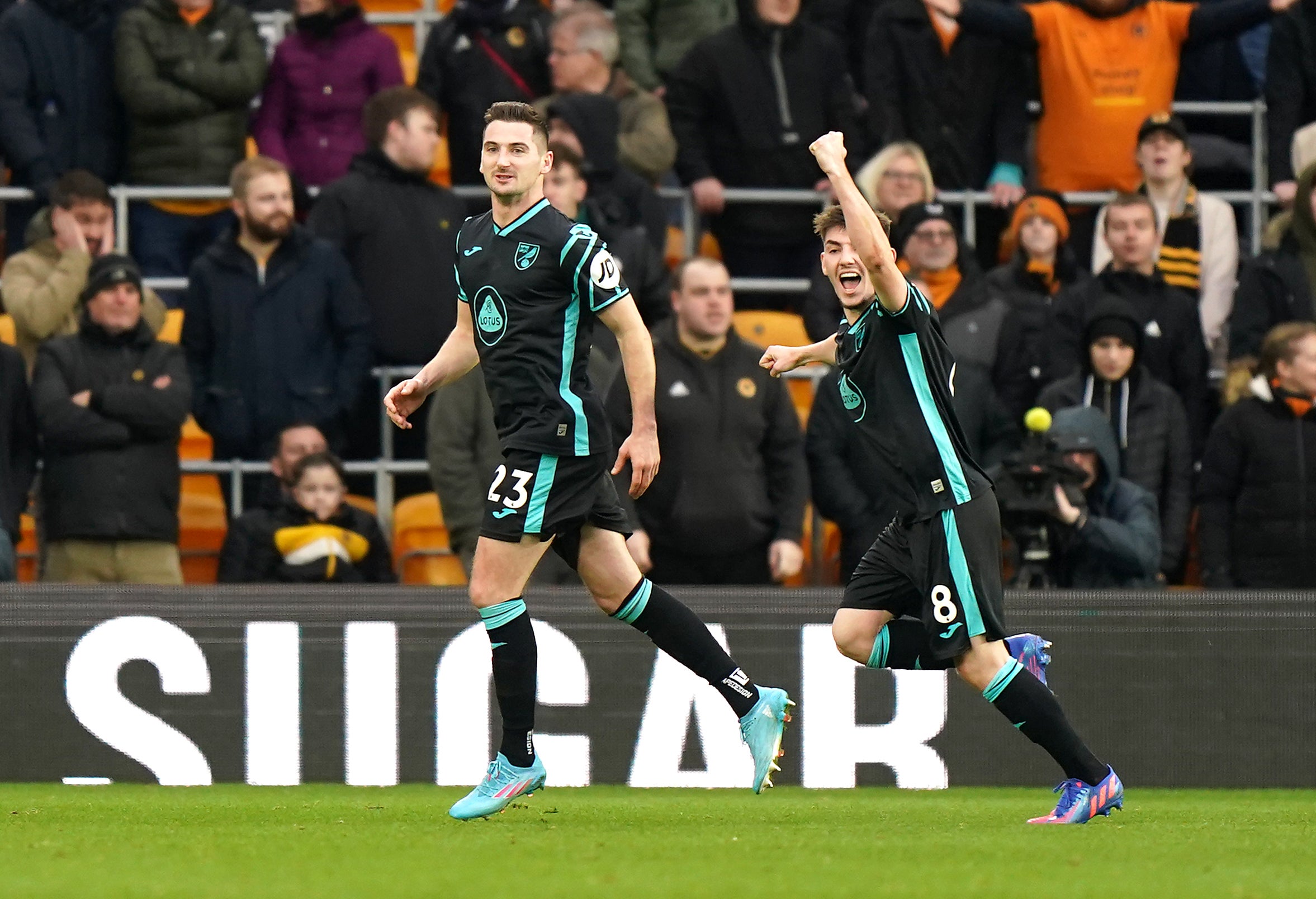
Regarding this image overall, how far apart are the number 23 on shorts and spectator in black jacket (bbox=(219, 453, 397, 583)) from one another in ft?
11.4

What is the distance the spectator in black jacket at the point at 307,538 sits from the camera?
9.80 meters

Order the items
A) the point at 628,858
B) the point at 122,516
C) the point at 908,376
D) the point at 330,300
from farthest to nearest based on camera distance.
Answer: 1. the point at 330,300
2. the point at 122,516
3. the point at 908,376
4. the point at 628,858

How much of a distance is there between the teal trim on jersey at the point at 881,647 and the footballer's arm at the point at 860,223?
3.97 ft

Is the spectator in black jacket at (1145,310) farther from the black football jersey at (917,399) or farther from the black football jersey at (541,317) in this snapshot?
the black football jersey at (541,317)

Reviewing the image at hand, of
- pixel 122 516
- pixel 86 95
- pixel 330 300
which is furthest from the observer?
pixel 86 95

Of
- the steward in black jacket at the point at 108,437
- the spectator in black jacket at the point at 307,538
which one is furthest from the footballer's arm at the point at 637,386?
A: the steward in black jacket at the point at 108,437

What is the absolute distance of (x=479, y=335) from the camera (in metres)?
6.59

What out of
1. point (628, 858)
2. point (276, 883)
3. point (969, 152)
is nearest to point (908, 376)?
point (628, 858)

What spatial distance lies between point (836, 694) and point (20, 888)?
454 cm

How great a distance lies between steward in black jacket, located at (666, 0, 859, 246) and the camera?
1159 centimetres

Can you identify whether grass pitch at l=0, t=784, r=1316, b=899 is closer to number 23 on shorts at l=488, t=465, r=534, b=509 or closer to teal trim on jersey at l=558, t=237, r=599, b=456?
number 23 on shorts at l=488, t=465, r=534, b=509

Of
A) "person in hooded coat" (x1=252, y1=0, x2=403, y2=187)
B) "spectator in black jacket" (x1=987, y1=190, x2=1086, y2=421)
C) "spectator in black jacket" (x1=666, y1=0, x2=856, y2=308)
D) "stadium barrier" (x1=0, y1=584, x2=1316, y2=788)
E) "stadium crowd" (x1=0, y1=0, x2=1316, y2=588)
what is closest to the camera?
"stadium barrier" (x1=0, y1=584, x2=1316, y2=788)

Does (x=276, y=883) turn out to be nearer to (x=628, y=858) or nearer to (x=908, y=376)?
(x=628, y=858)

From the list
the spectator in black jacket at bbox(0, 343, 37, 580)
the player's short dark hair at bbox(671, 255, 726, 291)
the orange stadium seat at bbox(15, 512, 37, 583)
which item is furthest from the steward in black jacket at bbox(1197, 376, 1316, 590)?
the orange stadium seat at bbox(15, 512, 37, 583)
